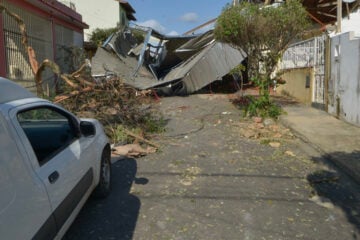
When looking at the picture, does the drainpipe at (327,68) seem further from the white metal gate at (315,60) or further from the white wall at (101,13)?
the white wall at (101,13)

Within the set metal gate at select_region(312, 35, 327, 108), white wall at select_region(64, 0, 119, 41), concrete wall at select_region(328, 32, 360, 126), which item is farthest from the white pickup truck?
white wall at select_region(64, 0, 119, 41)

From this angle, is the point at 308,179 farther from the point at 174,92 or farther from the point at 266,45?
the point at 174,92

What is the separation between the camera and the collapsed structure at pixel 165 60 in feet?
50.0

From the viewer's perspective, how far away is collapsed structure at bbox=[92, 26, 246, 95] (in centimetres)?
1523

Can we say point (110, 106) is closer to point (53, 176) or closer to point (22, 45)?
point (22, 45)

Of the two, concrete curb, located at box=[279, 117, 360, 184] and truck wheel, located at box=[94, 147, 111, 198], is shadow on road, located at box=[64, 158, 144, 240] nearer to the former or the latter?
truck wheel, located at box=[94, 147, 111, 198]

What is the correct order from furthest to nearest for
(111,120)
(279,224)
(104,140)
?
1. (111,120)
2. (104,140)
3. (279,224)

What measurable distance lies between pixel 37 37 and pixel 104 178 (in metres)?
9.59

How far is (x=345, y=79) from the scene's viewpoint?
9.21 meters

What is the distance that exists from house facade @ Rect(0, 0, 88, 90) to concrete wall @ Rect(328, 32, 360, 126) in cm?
779

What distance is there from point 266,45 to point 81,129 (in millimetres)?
7553

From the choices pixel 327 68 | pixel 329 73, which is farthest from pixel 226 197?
pixel 327 68

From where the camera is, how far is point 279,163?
20.8 ft

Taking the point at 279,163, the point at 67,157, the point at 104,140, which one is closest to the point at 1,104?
the point at 67,157
